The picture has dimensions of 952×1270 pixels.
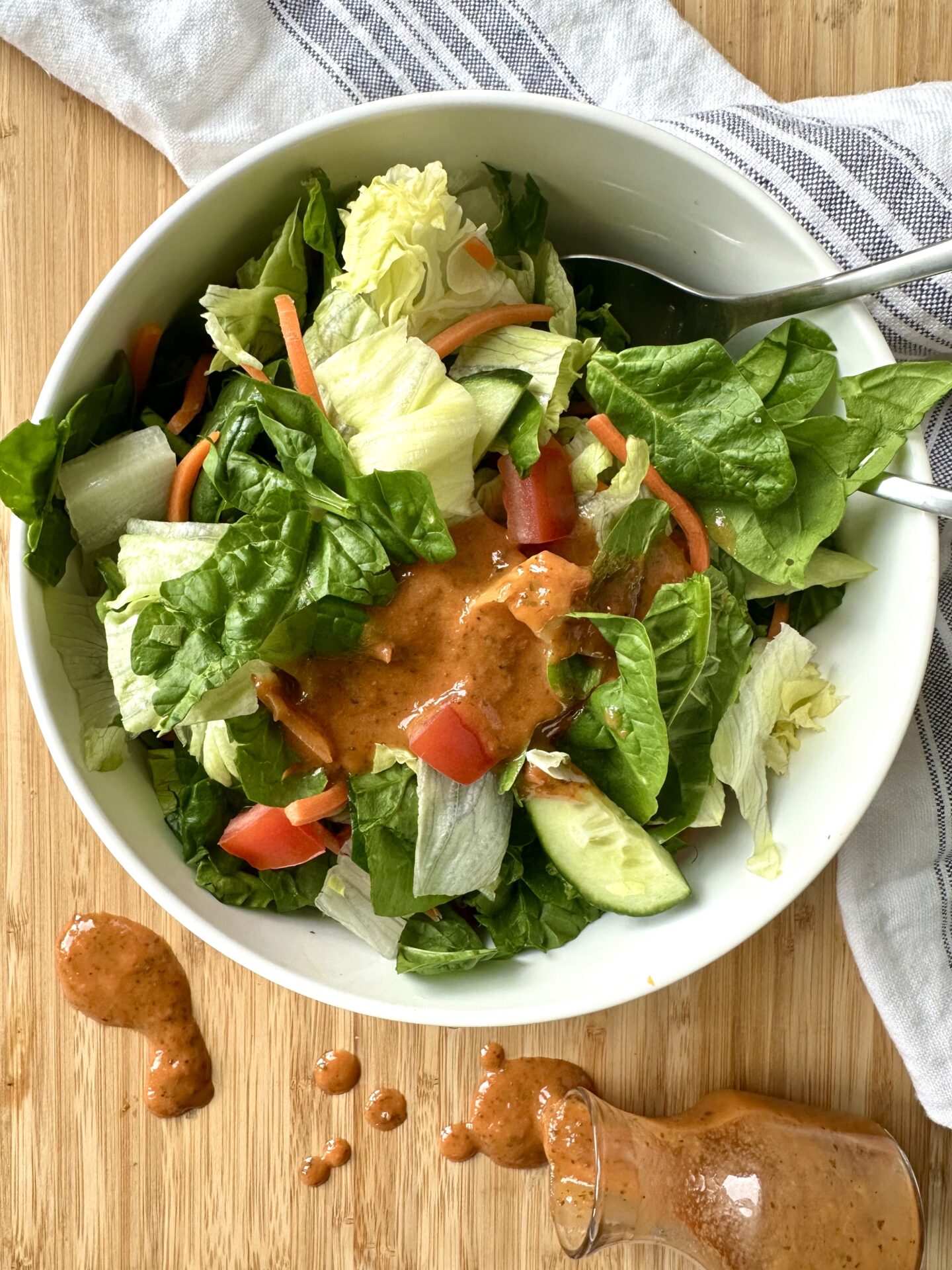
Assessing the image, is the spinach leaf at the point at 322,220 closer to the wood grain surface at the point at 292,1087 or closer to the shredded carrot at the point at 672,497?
the shredded carrot at the point at 672,497

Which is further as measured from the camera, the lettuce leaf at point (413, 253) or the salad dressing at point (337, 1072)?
the salad dressing at point (337, 1072)

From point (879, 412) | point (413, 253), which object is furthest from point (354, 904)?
point (879, 412)

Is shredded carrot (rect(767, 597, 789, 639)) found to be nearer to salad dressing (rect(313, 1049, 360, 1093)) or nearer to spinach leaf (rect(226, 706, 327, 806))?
spinach leaf (rect(226, 706, 327, 806))

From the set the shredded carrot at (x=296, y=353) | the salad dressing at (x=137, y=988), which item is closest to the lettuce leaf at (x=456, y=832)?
the shredded carrot at (x=296, y=353)

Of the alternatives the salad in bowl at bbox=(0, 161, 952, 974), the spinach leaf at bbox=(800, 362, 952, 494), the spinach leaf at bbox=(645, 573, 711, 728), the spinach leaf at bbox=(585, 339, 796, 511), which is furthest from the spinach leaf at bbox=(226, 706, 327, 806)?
the spinach leaf at bbox=(800, 362, 952, 494)

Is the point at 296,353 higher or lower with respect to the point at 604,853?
higher

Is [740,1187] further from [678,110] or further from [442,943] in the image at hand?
[678,110]

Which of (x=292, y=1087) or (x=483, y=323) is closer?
(x=483, y=323)
